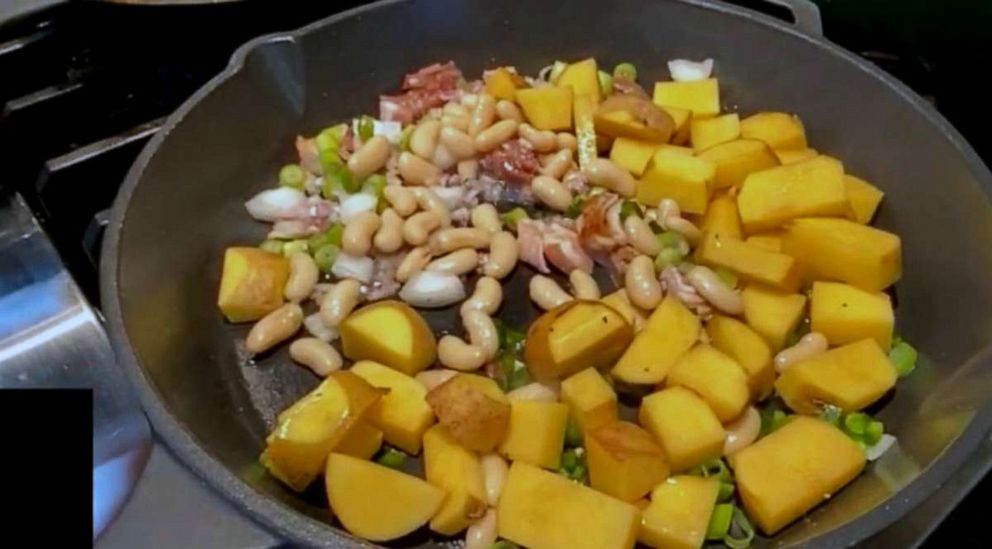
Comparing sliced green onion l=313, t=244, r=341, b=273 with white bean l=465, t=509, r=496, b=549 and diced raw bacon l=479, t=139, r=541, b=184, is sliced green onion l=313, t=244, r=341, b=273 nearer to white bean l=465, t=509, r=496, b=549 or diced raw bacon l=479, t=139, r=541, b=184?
diced raw bacon l=479, t=139, r=541, b=184

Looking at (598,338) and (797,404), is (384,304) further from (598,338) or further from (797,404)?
(797,404)

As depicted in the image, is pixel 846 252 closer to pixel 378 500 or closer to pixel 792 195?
pixel 792 195

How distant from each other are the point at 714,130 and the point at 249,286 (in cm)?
40

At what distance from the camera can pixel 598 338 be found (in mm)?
861

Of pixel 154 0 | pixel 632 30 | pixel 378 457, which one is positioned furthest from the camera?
pixel 632 30

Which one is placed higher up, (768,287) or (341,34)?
(341,34)

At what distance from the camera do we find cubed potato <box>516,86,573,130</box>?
1.03 m

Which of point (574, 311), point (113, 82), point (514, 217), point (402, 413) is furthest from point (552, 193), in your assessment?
point (113, 82)

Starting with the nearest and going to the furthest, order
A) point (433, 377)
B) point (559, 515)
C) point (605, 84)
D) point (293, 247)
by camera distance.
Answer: point (559, 515) < point (433, 377) < point (293, 247) < point (605, 84)

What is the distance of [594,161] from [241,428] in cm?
35

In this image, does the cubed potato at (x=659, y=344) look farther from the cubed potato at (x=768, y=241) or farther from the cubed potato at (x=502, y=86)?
the cubed potato at (x=502, y=86)

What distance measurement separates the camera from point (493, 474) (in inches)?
31.9

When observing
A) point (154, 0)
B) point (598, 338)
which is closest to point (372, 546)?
point (598, 338)

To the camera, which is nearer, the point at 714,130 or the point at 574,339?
the point at 574,339
